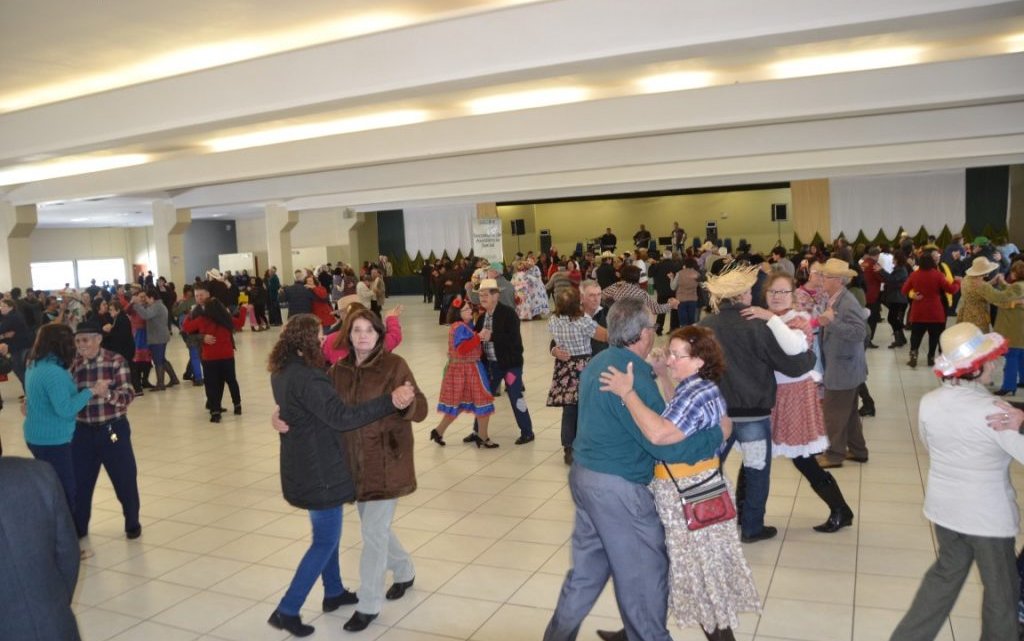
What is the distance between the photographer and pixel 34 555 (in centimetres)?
223

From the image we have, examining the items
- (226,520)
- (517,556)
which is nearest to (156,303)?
(226,520)

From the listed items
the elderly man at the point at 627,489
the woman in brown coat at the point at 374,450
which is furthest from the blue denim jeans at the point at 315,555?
the elderly man at the point at 627,489

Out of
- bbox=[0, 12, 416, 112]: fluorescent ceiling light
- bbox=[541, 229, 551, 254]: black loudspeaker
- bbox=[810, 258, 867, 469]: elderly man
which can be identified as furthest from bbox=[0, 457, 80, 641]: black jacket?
bbox=[541, 229, 551, 254]: black loudspeaker

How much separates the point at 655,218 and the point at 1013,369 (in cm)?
2255

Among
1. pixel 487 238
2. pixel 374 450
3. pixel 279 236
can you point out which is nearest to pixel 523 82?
pixel 374 450

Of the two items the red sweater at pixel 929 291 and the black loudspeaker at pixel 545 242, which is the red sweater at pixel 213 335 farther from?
the black loudspeaker at pixel 545 242

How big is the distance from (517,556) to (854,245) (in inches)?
871

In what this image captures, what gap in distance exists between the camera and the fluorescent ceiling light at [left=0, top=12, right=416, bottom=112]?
25.6 feet

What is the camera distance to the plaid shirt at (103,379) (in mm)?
5285

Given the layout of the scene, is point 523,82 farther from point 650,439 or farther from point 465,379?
point 650,439

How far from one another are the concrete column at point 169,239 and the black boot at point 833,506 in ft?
62.2

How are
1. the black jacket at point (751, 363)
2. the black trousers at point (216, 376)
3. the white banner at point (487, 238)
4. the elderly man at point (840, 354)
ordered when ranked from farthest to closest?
the white banner at point (487, 238) → the black trousers at point (216, 376) → the elderly man at point (840, 354) → the black jacket at point (751, 363)

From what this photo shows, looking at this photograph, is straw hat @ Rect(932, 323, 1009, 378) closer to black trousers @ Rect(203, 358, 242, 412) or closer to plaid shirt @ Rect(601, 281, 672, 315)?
plaid shirt @ Rect(601, 281, 672, 315)

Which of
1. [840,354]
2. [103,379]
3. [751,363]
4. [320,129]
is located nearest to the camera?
[751,363]
